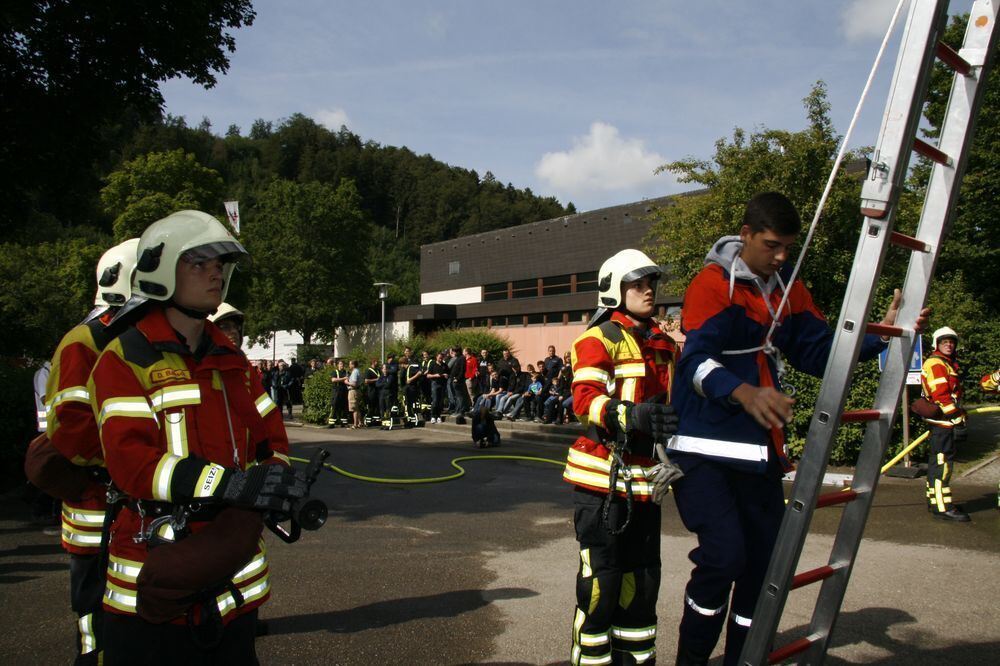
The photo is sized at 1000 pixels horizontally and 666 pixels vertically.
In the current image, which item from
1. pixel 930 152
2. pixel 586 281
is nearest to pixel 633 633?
pixel 930 152

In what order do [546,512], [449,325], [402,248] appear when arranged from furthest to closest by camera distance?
[402,248] → [449,325] → [546,512]

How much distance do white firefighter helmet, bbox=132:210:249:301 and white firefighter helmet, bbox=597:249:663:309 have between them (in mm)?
1890

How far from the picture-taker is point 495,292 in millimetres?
53219

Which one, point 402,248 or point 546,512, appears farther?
point 402,248

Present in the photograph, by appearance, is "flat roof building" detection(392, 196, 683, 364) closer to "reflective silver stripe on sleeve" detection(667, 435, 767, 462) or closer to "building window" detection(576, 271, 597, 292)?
"building window" detection(576, 271, 597, 292)

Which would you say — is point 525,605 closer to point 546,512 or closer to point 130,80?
point 546,512

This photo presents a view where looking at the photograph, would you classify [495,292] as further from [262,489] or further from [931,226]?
[262,489]

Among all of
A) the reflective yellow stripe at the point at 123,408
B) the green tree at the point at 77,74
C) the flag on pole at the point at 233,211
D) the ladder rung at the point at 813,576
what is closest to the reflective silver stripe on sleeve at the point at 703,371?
the ladder rung at the point at 813,576

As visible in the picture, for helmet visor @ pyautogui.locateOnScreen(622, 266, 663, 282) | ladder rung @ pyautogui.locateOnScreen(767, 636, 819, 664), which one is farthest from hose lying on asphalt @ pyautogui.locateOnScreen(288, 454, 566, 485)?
ladder rung @ pyautogui.locateOnScreen(767, 636, 819, 664)

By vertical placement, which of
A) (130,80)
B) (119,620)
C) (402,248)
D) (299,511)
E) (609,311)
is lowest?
(119,620)

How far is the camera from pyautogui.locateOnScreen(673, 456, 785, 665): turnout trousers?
123 inches

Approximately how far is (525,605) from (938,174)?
3859 millimetres

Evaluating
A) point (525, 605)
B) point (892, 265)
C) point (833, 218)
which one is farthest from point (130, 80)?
point (892, 265)

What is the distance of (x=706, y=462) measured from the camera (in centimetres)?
325
